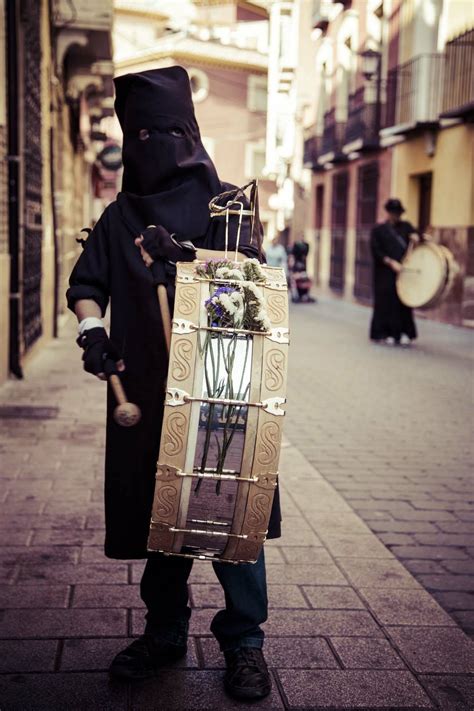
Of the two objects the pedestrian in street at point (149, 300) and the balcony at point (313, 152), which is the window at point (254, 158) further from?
the pedestrian in street at point (149, 300)

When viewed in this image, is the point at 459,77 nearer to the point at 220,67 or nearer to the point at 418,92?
the point at 418,92

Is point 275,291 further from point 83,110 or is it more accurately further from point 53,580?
point 83,110


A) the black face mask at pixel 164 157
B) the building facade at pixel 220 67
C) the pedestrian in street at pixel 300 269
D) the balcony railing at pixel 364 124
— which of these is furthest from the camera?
the building facade at pixel 220 67

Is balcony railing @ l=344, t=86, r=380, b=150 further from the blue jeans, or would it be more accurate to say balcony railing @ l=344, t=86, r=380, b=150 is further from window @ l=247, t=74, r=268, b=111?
the blue jeans

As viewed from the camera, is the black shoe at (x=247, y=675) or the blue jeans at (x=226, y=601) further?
the blue jeans at (x=226, y=601)

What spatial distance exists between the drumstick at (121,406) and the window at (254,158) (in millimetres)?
39577

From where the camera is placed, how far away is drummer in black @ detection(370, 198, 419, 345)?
42.1 feet

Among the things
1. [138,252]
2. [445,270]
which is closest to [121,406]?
[138,252]

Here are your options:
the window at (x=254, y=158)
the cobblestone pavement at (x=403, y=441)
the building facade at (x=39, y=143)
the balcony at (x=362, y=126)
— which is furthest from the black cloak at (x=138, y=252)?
the window at (x=254, y=158)

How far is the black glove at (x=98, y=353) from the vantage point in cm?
280

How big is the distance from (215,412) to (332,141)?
26.3 metres

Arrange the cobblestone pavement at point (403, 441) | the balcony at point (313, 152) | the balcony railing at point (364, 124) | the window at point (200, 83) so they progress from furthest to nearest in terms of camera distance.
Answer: the window at point (200, 83) → the balcony at point (313, 152) → the balcony railing at point (364, 124) → the cobblestone pavement at point (403, 441)

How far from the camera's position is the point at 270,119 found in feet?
114

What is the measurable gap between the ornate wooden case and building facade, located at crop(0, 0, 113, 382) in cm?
590
